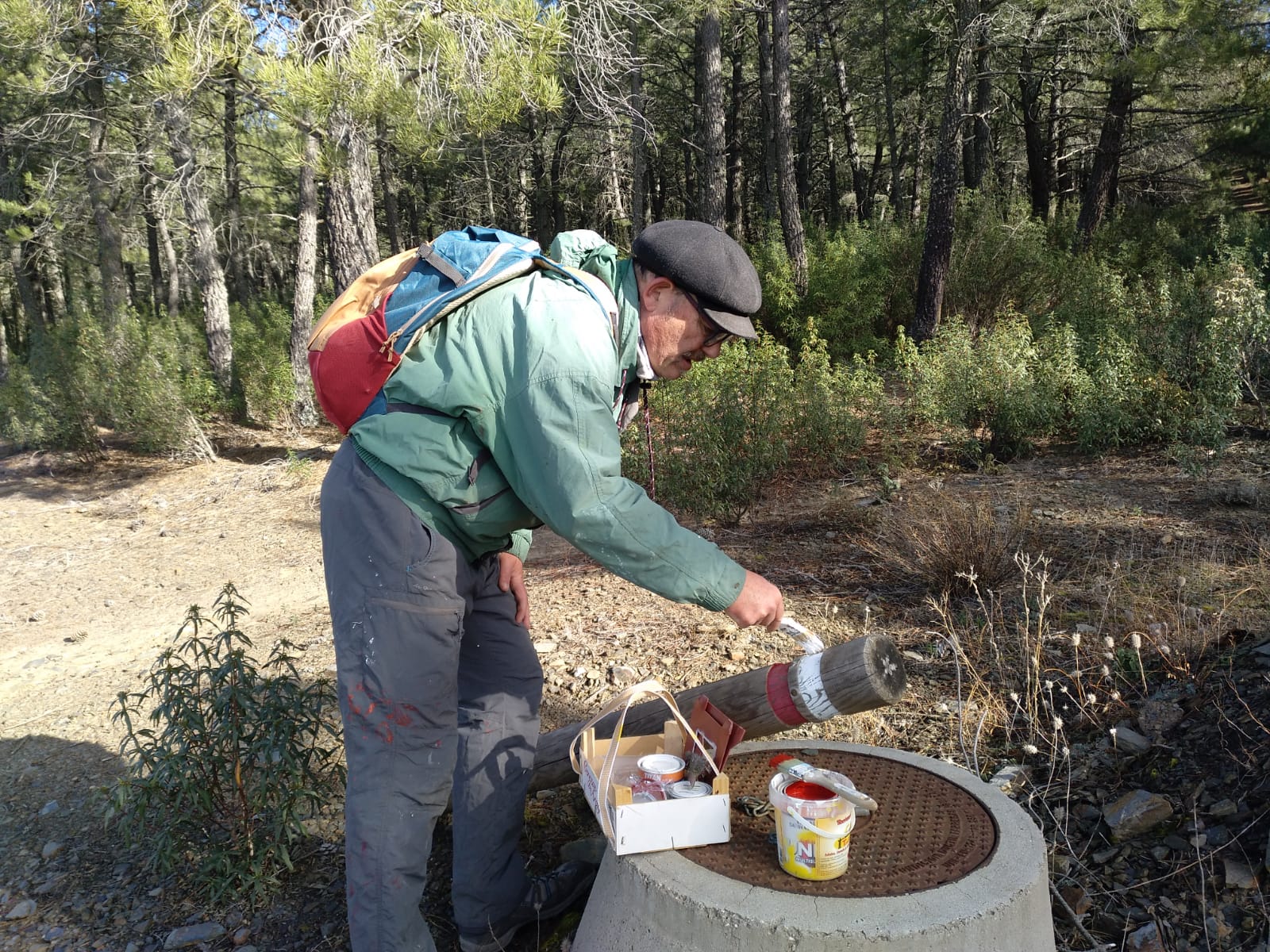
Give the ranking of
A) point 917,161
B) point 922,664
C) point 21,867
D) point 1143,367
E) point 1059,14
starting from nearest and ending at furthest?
point 21,867 → point 922,664 → point 1143,367 → point 1059,14 → point 917,161

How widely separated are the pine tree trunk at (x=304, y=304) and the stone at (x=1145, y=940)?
32.8 feet

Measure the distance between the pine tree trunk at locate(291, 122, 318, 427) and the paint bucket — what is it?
9.88 metres

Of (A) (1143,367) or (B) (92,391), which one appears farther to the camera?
(B) (92,391)

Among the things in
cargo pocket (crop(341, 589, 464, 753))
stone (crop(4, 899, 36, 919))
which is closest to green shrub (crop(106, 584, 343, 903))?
stone (crop(4, 899, 36, 919))

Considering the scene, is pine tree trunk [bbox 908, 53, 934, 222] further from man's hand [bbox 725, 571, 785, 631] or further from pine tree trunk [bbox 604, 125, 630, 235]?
man's hand [bbox 725, 571, 785, 631]

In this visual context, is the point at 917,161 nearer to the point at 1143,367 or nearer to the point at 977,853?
the point at 1143,367

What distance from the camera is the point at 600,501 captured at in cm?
182

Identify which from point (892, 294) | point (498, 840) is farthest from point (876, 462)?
point (892, 294)

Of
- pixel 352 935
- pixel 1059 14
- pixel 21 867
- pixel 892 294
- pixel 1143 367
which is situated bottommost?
pixel 21 867

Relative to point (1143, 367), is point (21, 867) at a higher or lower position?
lower

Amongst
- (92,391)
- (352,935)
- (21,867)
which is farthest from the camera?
(92,391)

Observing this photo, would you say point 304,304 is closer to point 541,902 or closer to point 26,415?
point 26,415

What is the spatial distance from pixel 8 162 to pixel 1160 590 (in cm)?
1846

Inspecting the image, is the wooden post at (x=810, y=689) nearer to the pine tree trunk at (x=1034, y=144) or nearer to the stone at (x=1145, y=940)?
the stone at (x=1145, y=940)
